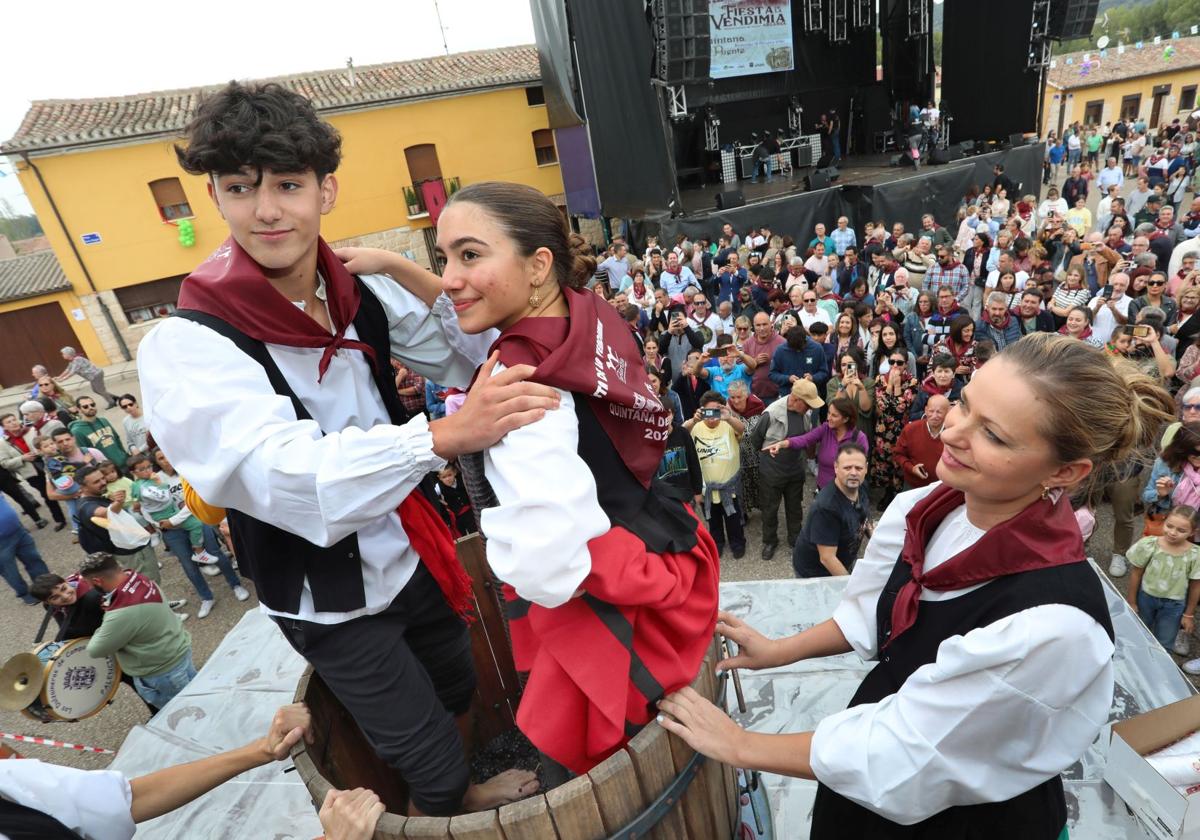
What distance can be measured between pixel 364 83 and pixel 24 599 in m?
17.7

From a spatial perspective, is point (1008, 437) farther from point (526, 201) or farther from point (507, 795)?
point (507, 795)

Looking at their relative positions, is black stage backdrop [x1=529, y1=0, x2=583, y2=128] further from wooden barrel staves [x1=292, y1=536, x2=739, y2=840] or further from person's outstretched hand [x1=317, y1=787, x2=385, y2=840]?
person's outstretched hand [x1=317, y1=787, x2=385, y2=840]

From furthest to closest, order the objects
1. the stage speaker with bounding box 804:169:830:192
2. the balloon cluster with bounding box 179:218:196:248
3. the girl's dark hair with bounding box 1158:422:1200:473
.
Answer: the balloon cluster with bounding box 179:218:196:248 → the stage speaker with bounding box 804:169:830:192 → the girl's dark hair with bounding box 1158:422:1200:473

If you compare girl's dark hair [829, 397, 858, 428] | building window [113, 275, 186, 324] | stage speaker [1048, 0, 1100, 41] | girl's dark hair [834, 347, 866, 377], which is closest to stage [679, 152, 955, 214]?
stage speaker [1048, 0, 1100, 41]

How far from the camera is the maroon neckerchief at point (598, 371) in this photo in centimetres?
137

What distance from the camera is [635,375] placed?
1.57 m

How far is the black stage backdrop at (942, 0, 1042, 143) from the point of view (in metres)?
15.3

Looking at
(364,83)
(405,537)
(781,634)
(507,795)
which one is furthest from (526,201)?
(364,83)

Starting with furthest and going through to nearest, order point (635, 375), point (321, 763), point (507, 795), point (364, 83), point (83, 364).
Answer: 1. point (364, 83)
2. point (83, 364)
3. point (507, 795)
4. point (321, 763)
5. point (635, 375)

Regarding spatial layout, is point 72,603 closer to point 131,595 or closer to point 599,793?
point 131,595

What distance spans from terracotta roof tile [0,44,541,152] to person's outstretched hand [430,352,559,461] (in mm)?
18921

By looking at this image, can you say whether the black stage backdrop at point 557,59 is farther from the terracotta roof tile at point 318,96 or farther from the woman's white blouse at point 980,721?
the woman's white blouse at point 980,721

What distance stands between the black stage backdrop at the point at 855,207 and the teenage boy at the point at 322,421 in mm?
11486

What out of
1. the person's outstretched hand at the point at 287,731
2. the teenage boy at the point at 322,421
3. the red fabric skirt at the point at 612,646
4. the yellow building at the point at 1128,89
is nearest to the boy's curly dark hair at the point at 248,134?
the teenage boy at the point at 322,421
